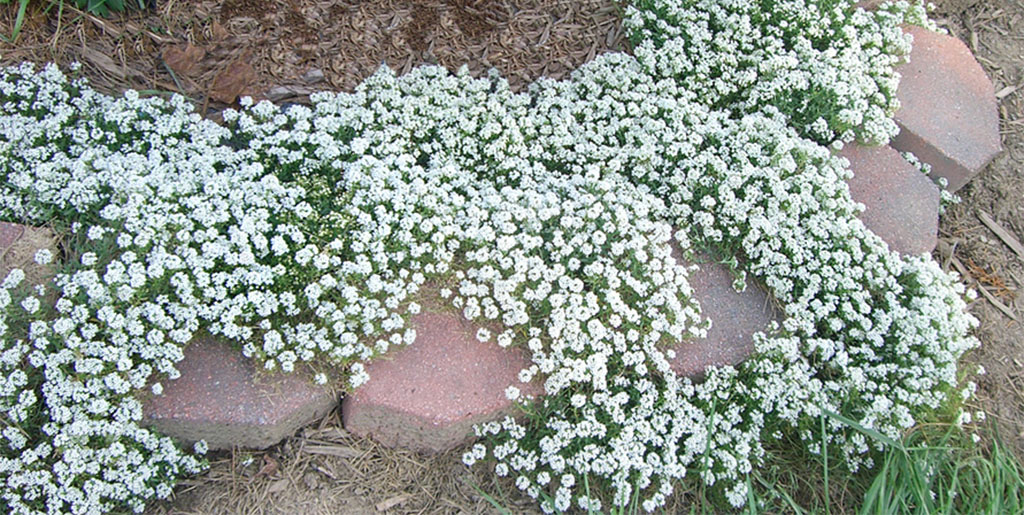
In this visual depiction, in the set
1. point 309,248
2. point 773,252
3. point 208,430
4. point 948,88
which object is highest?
point 948,88

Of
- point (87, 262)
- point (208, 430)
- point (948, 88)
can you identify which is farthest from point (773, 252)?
point (87, 262)

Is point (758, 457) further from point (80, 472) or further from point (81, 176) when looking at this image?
point (81, 176)

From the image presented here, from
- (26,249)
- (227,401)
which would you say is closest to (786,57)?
(227,401)

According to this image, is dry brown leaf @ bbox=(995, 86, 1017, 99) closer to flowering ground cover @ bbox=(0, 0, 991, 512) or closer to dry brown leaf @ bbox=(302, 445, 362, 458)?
flowering ground cover @ bbox=(0, 0, 991, 512)

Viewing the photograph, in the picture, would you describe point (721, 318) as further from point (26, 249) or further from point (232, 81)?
point (26, 249)

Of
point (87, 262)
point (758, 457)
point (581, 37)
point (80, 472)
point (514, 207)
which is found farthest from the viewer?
point (581, 37)

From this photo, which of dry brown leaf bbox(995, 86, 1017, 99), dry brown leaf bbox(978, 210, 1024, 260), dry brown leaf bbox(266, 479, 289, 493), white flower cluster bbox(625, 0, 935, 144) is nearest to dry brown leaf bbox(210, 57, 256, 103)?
dry brown leaf bbox(266, 479, 289, 493)
